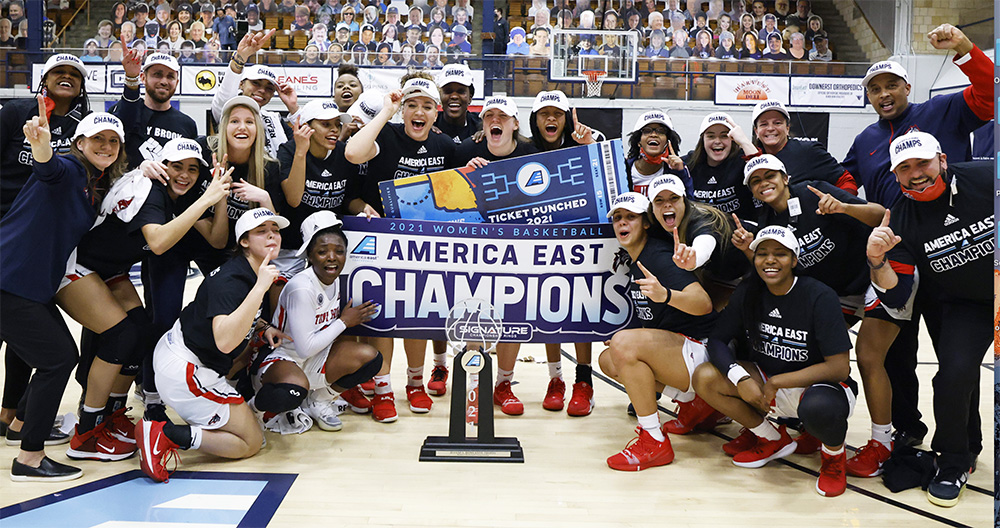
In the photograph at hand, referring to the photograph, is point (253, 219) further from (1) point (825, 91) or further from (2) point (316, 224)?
(1) point (825, 91)

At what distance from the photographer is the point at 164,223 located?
12.9 feet

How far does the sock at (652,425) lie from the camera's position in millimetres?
4074

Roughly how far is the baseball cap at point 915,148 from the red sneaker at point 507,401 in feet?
8.24

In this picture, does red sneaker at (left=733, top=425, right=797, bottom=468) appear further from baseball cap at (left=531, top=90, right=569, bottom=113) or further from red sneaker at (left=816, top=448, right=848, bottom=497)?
baseball cap at (left=531, top=90, right=569, bottom=113)

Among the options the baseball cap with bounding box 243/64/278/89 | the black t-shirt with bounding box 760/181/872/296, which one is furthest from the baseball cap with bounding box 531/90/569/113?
the baseball cap with bounding box 243/64/278/89

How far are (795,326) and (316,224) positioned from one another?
2.50m

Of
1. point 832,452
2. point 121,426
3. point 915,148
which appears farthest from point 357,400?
point 915,148

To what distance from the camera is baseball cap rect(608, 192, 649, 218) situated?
4102 mm

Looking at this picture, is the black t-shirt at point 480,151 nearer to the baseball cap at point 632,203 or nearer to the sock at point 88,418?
the baseball cap at point 632,203

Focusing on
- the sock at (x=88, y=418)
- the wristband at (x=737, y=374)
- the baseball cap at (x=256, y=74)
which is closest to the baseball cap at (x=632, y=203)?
the wristband at (x=737, y=374)

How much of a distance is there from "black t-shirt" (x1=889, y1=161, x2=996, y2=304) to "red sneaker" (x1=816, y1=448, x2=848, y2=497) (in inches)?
36.2

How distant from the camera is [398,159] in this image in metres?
4.76

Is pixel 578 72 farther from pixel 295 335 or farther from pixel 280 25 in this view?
pixel 295 335

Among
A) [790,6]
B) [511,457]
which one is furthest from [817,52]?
[511,457]
